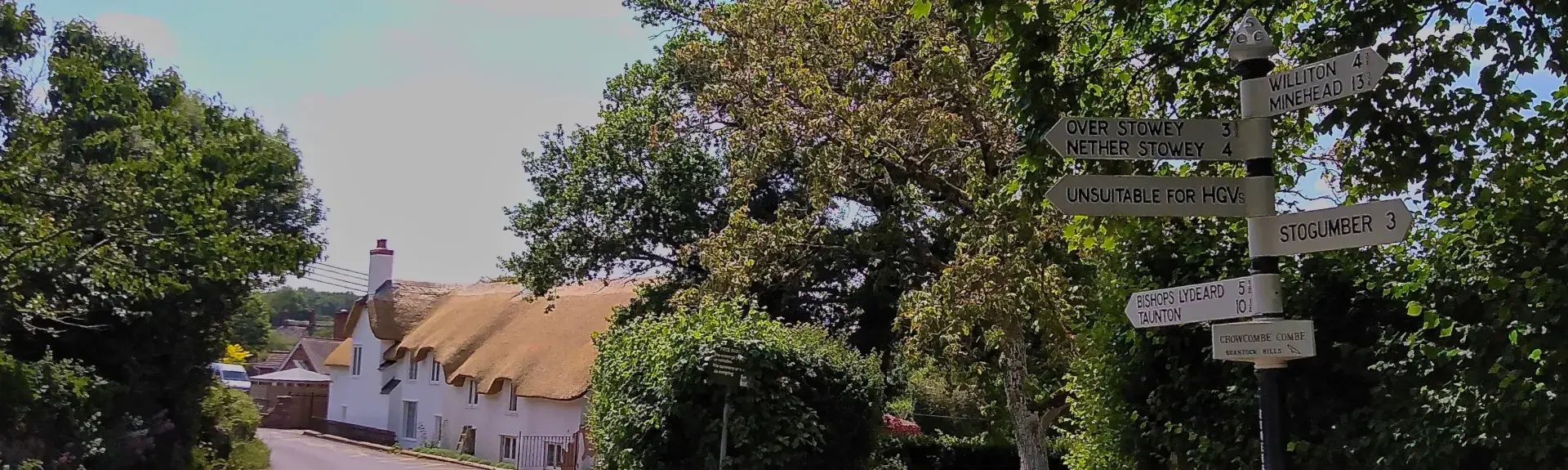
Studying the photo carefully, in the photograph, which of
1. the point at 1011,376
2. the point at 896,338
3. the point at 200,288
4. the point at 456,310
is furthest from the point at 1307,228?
the point at 456,310

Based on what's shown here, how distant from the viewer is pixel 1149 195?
4.84m

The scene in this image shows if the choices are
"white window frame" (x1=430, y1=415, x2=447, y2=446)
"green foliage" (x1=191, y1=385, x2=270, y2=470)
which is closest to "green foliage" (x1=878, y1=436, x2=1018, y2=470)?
"green foliage" (x1=191, y1=385, x2=270, y2=470)

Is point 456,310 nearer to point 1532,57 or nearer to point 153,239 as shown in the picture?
point 153,239

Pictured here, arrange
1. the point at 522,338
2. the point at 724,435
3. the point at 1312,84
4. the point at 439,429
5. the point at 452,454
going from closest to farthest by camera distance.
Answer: the point at 1312,84, the point at 724,435, the point at 522,338, the point at 452,454, the point at 439,429

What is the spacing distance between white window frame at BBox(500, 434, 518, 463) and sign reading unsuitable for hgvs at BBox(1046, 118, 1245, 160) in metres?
30.1

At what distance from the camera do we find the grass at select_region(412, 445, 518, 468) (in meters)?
33.1

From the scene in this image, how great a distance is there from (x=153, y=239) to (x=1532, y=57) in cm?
1400

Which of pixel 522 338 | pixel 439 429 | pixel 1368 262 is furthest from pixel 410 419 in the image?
pixel 1368 262

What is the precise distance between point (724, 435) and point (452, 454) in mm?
26525

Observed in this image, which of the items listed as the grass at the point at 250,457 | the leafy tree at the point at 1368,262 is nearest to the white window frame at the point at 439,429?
the grass at the point at 250,457

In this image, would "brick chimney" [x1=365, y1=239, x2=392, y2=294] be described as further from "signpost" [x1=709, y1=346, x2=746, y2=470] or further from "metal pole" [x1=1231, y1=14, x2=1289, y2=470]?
"metal pole" [x1=1231, y1=14, x2=1289, y2=470]

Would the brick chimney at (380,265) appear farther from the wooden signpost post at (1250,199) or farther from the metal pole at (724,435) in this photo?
the wooden signpost post at (1250,199)

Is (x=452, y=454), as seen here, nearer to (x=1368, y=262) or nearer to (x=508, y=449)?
(x=508, y=449)

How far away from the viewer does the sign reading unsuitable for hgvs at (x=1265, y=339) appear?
4.39 meters
